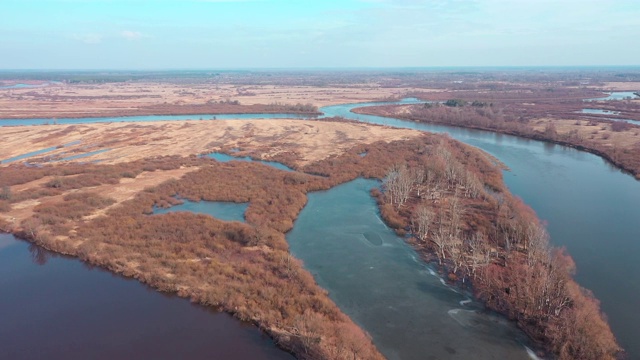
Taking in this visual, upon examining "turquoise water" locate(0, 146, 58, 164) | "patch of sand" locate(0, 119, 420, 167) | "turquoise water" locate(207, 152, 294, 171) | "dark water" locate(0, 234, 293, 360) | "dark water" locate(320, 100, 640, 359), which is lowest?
"dark water" locate(0, 234, 293, 360)

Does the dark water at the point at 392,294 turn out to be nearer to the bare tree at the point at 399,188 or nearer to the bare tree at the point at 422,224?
the bare tree at the point at 422,224

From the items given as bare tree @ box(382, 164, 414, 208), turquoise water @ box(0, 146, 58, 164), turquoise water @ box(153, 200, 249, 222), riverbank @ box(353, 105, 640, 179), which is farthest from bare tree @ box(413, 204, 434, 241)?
turquoise water @ box(0, 146, 58, 164)

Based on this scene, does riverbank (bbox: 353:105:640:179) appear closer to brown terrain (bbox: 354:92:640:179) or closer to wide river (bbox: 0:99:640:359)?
brown terrain (bbox: 354:92:640:179)

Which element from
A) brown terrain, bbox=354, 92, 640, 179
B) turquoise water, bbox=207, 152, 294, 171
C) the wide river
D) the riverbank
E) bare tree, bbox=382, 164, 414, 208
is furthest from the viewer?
brown terrain, bbox=354, 92, 640, 179

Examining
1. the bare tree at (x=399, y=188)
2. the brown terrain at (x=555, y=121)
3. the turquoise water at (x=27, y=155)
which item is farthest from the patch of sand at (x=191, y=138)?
the brown terrain at (x=555, y=121)

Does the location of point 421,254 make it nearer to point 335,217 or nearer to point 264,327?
point 335,217

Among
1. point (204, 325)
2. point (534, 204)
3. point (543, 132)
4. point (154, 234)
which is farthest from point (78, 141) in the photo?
point (543, 132)

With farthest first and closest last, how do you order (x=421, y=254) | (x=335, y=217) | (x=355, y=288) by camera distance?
(x=335, y=217) → (x=421, y=254) → (x=355, y=288)
